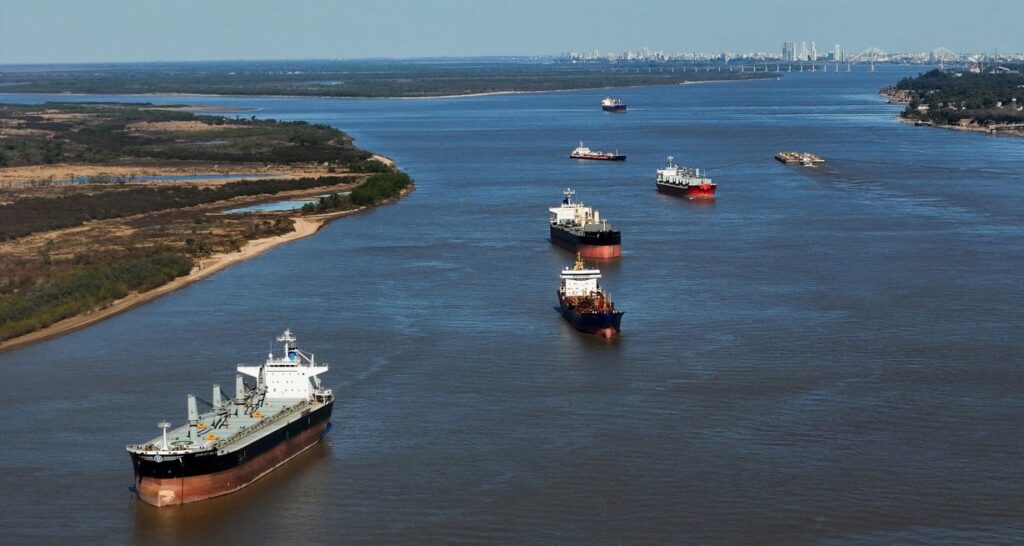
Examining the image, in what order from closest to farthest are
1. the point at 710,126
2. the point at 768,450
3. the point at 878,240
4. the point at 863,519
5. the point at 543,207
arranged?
the point at 863,519 → the point at 768,450 → the point at 878,240 → the point at 543,207 → the point at 710,126

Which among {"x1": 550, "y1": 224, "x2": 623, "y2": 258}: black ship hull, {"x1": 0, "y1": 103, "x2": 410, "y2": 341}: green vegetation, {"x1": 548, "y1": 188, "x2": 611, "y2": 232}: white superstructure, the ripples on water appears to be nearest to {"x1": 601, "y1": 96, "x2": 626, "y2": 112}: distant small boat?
{"x1": 0, "y1": 103, "x2": 410, "y2": 341}: green vegetation

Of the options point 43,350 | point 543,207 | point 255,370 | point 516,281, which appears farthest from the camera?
point 543,207

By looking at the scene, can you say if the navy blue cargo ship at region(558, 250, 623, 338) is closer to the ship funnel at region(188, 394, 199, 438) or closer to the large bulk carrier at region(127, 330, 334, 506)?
the large bulk carrier at region(127, 330, 334, 506)

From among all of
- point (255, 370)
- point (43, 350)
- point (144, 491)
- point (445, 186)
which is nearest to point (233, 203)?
point (445, 186)

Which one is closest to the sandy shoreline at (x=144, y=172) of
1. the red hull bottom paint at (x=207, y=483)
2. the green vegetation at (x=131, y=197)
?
the green vegetation at (x=131, y=197)

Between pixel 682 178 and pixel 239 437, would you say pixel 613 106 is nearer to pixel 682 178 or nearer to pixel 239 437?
pixel 682 178

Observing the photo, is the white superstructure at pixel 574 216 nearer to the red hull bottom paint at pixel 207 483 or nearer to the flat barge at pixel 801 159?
the red hull bottom paint at pixel 207 483

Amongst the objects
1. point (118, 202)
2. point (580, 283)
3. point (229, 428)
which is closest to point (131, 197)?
point (118, 202)

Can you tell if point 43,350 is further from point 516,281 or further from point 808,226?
point 808,226
